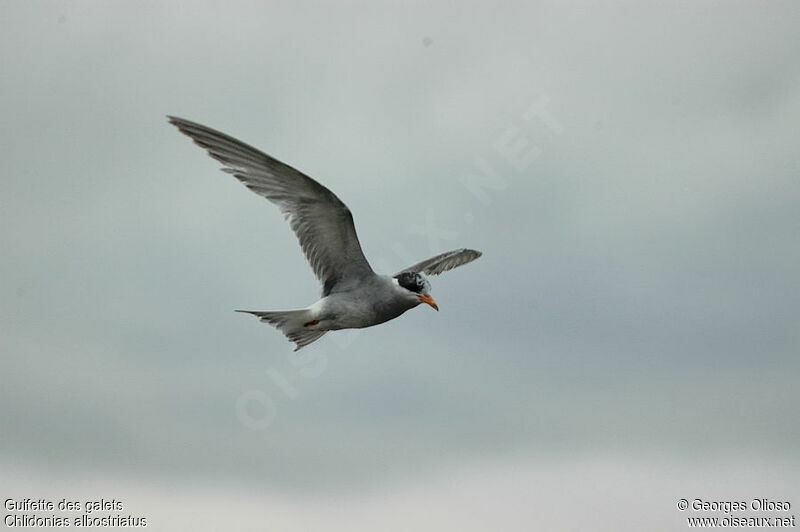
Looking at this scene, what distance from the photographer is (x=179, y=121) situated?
16359mm

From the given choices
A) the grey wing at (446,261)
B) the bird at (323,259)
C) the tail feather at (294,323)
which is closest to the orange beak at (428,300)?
the bird at (323,259)

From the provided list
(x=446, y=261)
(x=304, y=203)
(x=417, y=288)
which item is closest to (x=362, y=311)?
(x=417, y=288)

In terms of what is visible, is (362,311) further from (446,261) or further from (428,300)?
(446,261)

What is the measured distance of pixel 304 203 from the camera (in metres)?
18.0

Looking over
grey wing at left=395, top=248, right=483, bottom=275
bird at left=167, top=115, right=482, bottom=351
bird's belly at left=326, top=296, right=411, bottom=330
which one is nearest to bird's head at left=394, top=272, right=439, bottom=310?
bird at left=167, top=115, right=482, bottom=351

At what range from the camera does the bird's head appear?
17984mm

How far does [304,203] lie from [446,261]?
5.22 metres

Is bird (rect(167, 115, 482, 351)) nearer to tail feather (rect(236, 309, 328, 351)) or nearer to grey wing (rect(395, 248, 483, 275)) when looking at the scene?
tail feather (rect(236, 309, 328, 351))

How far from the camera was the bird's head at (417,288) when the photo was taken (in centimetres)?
1798

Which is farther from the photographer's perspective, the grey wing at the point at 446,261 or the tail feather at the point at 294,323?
the grey wing at the point at 446,261

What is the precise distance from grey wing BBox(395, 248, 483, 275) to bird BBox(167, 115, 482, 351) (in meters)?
3.03

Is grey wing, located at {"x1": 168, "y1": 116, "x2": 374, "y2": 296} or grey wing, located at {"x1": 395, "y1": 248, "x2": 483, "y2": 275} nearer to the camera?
grey wing, located at {"x1": 168, "y1": 116, "x2": 374, "y2": 296}

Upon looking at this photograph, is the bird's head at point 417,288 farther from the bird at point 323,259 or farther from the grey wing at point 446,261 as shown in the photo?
the grey wing at point 446,261

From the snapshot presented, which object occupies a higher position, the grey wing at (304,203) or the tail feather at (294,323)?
the grey wing at (304,203)
